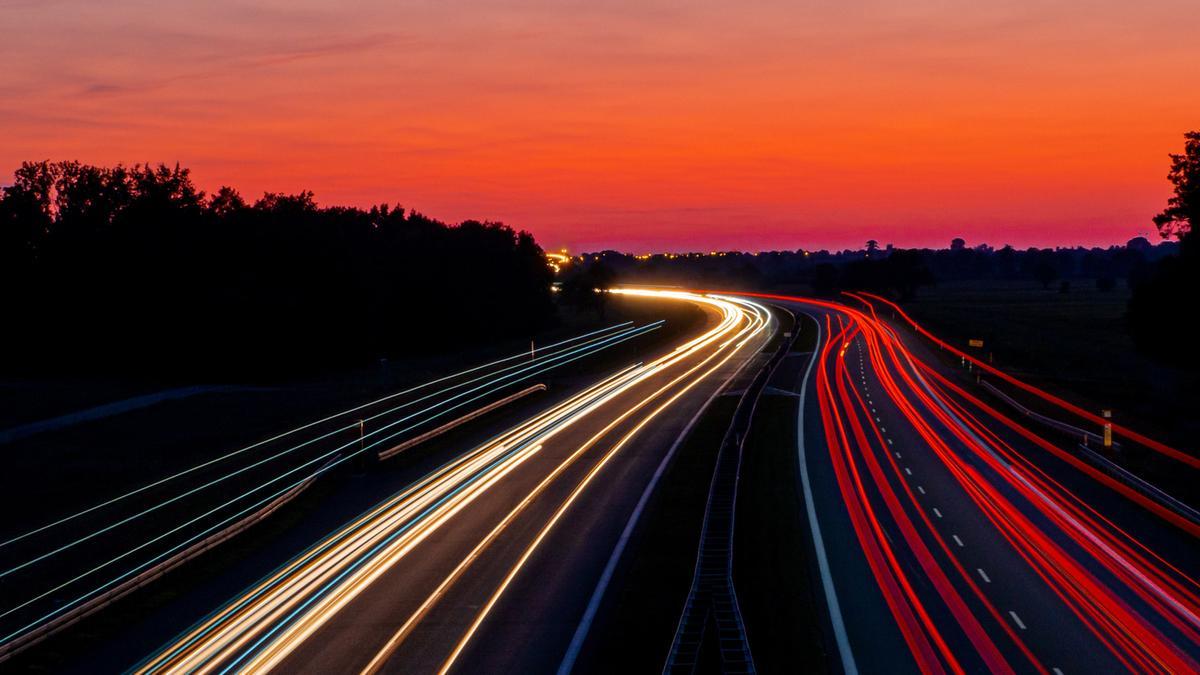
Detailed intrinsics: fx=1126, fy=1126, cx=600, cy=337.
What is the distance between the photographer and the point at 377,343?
11500 cm

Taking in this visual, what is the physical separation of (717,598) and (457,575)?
7190 mm

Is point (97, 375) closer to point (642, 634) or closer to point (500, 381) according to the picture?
point (500, 381)

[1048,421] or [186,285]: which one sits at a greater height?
[186,285]

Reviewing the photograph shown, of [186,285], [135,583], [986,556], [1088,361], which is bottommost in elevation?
[1088,361]

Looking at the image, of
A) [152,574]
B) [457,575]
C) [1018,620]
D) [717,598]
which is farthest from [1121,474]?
[152,574]

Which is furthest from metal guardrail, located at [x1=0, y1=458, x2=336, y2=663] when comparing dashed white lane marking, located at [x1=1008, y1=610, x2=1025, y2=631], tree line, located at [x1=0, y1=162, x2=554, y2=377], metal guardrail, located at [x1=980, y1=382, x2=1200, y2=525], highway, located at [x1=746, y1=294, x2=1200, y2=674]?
tree line, located at [x1=0, y1=162, x2=554, y2=377]

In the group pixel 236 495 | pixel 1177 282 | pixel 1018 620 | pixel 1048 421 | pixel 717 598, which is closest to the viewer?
pixel 1018 620

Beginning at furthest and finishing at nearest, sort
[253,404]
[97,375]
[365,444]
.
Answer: [97,375]
[253,404]
[365,444]

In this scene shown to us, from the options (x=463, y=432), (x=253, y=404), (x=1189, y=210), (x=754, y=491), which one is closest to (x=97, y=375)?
(x=253, y=404)

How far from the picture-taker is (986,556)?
106 feet

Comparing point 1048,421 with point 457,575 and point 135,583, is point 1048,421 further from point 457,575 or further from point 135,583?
point 135,583

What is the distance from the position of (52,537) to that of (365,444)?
1794cm

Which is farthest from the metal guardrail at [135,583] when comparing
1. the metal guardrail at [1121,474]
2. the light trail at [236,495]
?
the metal guardrail at [1121,474]

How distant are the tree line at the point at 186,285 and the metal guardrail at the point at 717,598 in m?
59.5
